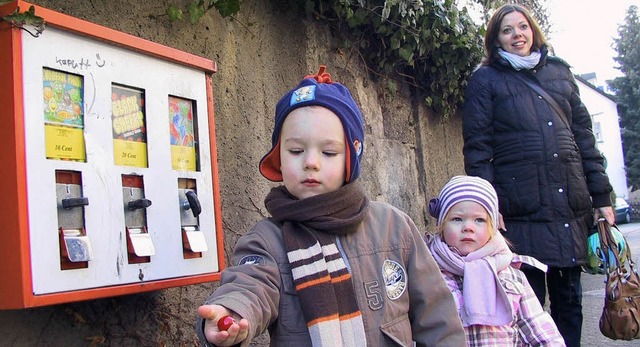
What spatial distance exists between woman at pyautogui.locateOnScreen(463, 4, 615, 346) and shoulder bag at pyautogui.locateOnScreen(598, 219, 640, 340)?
12 centimetres

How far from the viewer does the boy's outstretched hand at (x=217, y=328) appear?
1324 mm

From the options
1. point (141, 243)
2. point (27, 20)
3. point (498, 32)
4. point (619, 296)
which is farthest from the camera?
point (498, 32)

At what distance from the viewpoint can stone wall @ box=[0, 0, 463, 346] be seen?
6.82 ft

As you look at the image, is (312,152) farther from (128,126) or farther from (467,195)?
(467,195)

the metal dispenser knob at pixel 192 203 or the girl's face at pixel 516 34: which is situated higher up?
the girl's face at pixel 516 34

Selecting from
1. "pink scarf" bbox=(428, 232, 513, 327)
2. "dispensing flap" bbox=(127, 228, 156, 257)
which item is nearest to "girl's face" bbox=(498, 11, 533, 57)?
"pink scarf" bbox=(428, 232, 513, 327)

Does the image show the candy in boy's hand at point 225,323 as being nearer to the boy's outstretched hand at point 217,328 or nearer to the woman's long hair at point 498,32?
the boy's outstretched hand at point 217,328

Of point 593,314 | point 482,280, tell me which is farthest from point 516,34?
point 593,314

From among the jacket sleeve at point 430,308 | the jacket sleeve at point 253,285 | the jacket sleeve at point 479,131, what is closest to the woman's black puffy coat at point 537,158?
the jacket sleeve at point 479,131

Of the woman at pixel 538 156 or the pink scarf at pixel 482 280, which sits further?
the woman at pixel 538 156

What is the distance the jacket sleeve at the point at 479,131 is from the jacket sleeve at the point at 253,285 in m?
1.70

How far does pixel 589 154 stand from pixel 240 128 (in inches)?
71.4

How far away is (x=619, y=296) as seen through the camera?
10.1 feet

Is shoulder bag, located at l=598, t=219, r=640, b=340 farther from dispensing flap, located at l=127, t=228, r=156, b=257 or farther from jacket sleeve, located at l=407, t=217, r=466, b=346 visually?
dispensing flap, located at l=127, t=228, r=156, b=257
